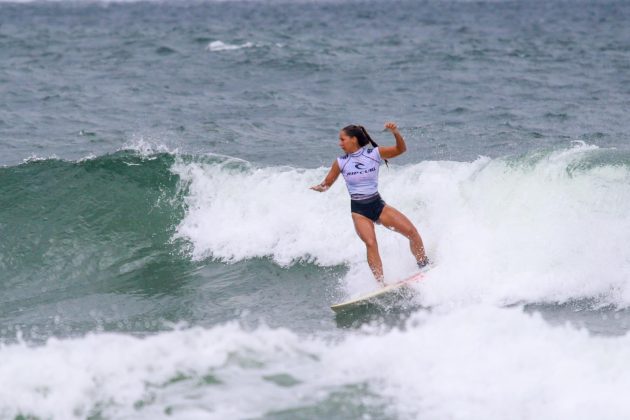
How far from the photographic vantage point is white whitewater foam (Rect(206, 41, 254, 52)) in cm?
3011

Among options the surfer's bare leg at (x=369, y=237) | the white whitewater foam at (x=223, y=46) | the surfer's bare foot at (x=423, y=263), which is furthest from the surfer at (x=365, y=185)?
the white whitewater foam at (x=223, y=46)

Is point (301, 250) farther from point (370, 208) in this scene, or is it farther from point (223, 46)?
point (223, 46)

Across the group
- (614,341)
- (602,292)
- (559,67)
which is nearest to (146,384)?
(614,341)

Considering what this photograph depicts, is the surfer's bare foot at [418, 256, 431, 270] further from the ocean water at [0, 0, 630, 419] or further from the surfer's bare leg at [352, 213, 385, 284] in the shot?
the surfer's bare leg at [352, 213, 385, 284]

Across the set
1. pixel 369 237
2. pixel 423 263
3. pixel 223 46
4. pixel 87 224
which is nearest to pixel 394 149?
pixel 369 237

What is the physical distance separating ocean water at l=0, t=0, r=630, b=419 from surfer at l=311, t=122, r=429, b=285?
1.99 ft

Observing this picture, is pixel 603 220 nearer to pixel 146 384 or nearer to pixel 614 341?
pixel 614 341

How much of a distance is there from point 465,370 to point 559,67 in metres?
19.9

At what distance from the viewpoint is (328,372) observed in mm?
7051

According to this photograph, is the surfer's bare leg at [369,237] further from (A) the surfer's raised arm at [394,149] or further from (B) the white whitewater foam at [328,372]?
(B) the white whitewater foam at [328,372]

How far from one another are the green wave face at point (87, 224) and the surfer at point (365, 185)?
2810 mm

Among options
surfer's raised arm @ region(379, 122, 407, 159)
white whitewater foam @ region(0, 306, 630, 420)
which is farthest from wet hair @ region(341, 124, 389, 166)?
white whitewater foam @ region(0, 306, 630, 420)

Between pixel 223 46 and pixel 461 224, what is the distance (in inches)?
865

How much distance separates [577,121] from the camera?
1722cm
